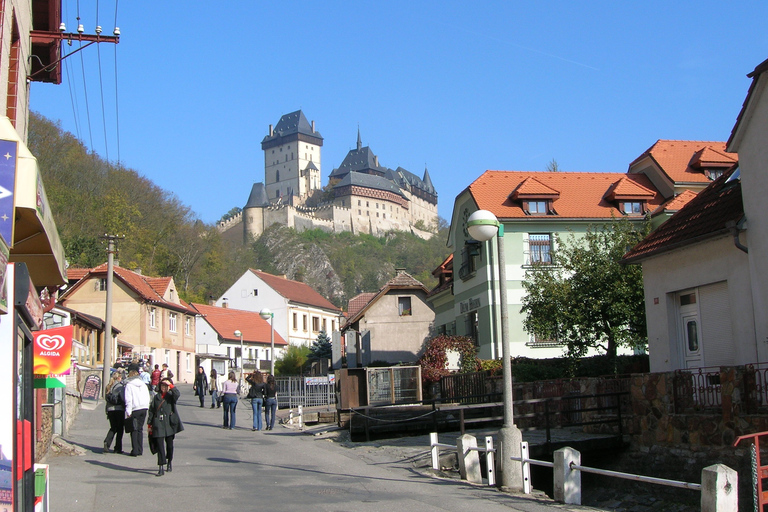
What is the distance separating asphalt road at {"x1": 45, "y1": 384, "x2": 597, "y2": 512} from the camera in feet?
34.2

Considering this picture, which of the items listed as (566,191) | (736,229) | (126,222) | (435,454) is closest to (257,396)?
(435,454)

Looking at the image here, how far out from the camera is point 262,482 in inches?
489

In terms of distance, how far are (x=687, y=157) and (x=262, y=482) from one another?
2983 cm

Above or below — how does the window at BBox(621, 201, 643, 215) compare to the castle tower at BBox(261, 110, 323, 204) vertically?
below

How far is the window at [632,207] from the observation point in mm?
35144

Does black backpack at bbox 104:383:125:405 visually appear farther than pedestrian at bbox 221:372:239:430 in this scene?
No

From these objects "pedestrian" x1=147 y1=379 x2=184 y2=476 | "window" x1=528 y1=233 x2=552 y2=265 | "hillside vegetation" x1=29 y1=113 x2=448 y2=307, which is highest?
"hillside vegetation" x1=29 y1=113 x2=448 y2=307

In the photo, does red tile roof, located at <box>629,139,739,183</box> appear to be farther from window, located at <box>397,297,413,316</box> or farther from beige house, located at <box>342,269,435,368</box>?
window, located at <box>397,297,413,316</box>

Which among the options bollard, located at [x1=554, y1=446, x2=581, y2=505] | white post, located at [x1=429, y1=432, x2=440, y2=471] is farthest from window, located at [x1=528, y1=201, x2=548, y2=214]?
bollard, located at [x1=554, y1=446, x2=581, y2=505]

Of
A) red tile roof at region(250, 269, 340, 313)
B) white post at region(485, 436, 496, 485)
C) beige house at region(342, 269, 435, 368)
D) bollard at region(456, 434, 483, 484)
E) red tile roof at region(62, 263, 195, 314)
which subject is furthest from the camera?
red tile roof at region(250, 269, 340, 313)

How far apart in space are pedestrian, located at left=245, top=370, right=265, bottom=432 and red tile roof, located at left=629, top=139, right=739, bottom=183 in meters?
21.8

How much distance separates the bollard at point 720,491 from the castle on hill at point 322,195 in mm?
150314

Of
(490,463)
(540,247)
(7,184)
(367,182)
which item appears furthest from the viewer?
(367,182)

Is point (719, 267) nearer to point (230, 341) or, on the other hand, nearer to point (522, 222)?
point (522, 222)
